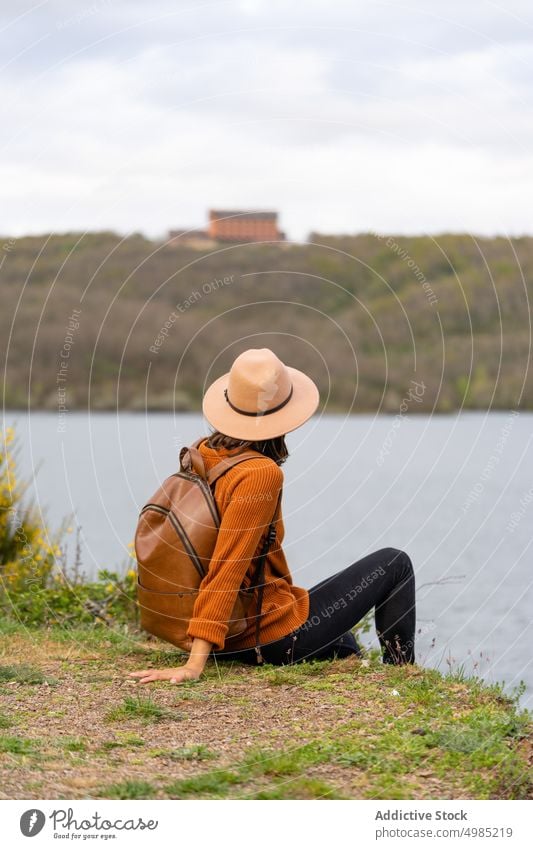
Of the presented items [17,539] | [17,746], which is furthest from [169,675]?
[17,539]

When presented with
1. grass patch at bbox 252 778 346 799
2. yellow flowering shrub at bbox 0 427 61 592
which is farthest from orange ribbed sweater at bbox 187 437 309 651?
yellow flowering shrub at bbox 0 427 61 592

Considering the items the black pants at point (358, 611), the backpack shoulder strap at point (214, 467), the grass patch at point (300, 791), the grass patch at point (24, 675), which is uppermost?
the backpack shoulder strap at point (214, 467)

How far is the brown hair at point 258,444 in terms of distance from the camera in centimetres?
477

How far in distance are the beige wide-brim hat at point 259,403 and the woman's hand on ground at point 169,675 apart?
1.01m

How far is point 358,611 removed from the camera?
498 cm

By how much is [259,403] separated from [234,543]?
0.62 meters

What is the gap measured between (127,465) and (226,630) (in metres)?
25.7

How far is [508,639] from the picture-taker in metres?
9.61

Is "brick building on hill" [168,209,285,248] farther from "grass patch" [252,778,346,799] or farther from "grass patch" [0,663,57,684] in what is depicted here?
"grass patch" [252,778,346,799]

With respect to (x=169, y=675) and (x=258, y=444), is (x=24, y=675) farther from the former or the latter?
(x=258, y=444)

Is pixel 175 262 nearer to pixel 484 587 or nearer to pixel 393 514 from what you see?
pixel 393 514

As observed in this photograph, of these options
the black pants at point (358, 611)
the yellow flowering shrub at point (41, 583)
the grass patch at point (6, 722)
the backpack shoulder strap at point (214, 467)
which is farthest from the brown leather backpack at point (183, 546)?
the yellow flowering shrub at point (41, 583)

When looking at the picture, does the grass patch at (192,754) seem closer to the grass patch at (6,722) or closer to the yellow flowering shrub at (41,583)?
the grass patch at (6,722)
